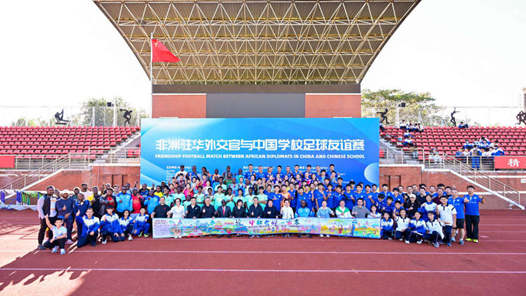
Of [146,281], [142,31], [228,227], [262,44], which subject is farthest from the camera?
[262,44]

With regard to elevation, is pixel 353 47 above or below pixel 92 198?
above

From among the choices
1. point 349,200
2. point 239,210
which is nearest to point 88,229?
point 239,210

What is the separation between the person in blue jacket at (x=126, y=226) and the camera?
8164mm

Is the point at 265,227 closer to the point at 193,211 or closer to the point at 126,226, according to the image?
the point at 193,211

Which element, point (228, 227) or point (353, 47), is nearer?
point (228, 227)

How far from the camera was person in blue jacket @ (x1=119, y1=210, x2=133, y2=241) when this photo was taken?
816 centimetres

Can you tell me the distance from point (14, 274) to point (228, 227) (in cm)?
460

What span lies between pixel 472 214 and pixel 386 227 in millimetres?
2365

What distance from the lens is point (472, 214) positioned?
325 inches

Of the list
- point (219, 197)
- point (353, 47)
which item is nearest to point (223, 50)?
point (353, 47)

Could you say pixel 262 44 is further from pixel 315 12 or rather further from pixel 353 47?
pixel 353 47

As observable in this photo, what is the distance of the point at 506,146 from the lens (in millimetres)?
18047

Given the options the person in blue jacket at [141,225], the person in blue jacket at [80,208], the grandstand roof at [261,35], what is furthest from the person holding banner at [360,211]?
the grandstand roof at [261,35]

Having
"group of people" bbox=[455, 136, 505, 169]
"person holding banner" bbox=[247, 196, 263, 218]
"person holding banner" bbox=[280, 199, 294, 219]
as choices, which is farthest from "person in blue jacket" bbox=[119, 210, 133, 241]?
"group of people" bbox=[455, 136, 505, 169]
